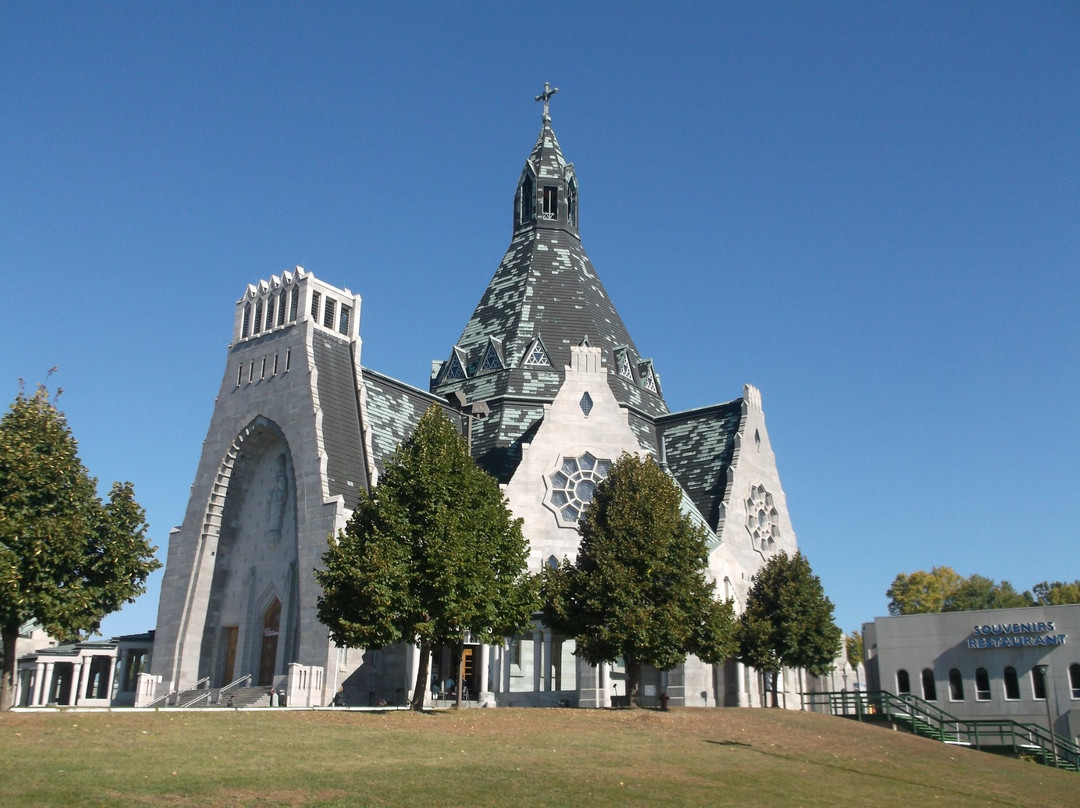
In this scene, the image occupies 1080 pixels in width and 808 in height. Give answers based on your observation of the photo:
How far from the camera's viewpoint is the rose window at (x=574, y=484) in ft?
158

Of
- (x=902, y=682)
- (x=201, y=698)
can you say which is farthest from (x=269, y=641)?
(x=902, y=682)

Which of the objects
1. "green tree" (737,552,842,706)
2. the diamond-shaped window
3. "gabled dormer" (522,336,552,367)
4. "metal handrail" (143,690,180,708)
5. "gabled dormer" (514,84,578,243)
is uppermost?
"gabled dormer" (514,84,578,243)

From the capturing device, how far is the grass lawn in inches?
693

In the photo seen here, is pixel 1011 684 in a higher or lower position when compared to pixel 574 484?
lower

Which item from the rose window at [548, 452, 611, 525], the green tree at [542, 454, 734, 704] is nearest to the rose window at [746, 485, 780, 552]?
the rose window at [548, 452, 611, 525]

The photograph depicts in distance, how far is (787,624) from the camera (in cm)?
4631

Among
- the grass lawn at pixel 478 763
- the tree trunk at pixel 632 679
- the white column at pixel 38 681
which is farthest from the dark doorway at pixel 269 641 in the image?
the tree trunk at pixel 632 679

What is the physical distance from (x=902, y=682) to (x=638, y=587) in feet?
97.5

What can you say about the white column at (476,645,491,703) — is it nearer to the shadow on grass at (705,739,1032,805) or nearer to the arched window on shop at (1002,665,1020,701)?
the shadow on grass at (705,739,1032,805)

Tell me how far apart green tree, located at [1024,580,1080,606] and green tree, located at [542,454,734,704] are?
229 feet

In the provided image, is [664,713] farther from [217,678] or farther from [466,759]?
[217,678]

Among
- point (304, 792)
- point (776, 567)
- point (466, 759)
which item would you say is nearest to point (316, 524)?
point (776, 567)

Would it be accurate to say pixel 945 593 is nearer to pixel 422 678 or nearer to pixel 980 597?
pixel 980 597

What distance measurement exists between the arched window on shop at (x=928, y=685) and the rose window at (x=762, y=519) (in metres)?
11.7
